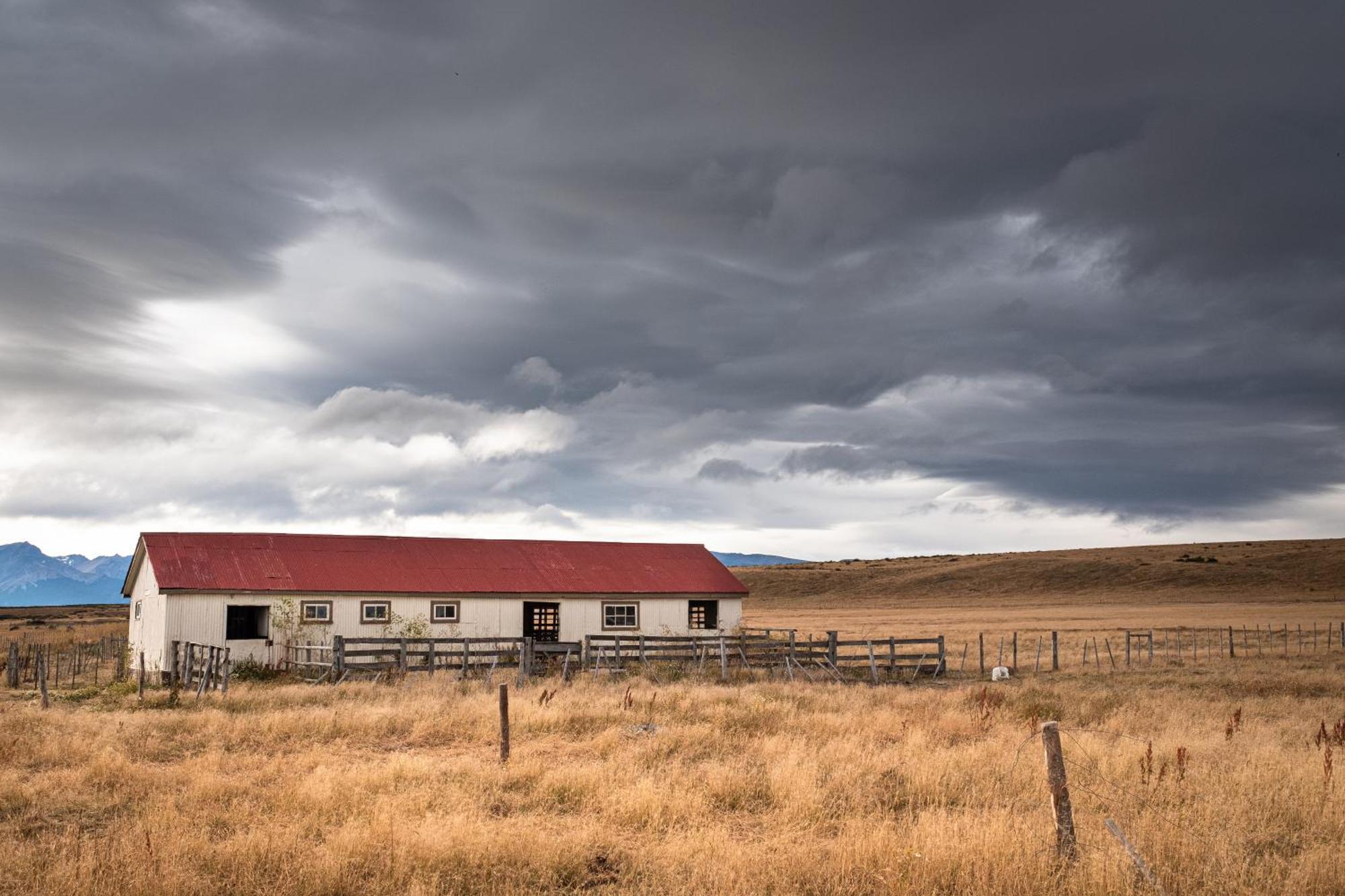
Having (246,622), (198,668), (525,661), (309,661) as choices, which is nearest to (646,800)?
(525,661)

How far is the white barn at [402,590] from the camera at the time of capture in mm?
32469

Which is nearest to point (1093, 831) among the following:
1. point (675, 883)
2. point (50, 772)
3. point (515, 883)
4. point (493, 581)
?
point (675, 883)

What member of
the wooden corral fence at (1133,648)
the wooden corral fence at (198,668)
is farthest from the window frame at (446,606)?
the wooden corral fence at (1133,648)

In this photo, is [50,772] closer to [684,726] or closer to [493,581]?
[684,726]

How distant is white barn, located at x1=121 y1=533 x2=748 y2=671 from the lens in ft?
107

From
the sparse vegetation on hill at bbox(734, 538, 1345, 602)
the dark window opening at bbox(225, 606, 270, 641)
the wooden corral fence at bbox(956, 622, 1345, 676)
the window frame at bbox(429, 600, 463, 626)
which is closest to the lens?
the window frame at bbox(429, 600, 463, 626)

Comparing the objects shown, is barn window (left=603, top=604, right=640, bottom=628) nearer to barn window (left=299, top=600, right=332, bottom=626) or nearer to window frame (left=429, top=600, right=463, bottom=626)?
window frame (left=429, top=600, right=463, bottom=626)

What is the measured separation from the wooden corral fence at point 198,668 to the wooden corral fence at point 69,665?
3060 mm

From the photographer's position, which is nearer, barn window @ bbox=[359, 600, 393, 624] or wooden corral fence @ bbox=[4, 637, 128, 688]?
wooden corral fence @ bbox=[4, 637, 128, 688]

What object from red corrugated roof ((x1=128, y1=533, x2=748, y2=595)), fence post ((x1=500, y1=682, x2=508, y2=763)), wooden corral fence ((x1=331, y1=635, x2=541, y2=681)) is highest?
red corrugated roof ((x1=128, y1=533, x2=748, y2=595))

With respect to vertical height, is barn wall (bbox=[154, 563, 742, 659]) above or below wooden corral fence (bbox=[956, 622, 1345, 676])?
above

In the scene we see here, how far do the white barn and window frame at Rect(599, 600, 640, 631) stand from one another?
4 cm

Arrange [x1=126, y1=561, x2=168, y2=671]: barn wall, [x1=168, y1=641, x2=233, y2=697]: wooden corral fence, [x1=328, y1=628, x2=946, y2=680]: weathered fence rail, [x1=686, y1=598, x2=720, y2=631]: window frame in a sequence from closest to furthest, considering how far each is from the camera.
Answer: [x1=168, y1=641, x2=233, y2=697]: wooden corral fence
[x1=328, y1=628, x2=946, y2=680]: weathered fence rail
[x1=126, y1=561, x2=168, y2=671]: barn wall
[x1=686, y1=598, x2=720, y2=631]: window frame

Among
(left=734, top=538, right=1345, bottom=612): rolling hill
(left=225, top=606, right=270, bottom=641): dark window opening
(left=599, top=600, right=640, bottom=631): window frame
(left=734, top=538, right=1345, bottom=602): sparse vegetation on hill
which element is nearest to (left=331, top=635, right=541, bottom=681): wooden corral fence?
(left=225, top=606, right=270, bottom=641): dark window opening
